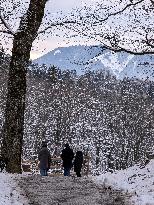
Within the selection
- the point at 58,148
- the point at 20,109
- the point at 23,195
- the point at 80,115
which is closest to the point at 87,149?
the point at 58,148

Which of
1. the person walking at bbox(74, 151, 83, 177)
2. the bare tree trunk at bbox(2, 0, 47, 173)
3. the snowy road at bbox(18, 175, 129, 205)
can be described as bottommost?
the snowy road at bbox(18, 175, 129, 205)

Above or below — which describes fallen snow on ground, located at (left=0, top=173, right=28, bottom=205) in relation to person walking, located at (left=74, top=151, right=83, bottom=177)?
below

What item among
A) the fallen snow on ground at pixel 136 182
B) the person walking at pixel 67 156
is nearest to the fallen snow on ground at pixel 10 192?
the fallen snow on ground at pixel 136 182

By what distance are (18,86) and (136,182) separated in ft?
16.5

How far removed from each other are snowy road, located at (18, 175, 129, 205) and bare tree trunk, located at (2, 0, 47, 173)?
5.44 feet

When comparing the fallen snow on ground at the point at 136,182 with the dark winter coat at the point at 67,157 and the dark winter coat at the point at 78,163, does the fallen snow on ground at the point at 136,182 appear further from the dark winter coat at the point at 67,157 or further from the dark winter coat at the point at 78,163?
the dark winter coat at the point at 78,163

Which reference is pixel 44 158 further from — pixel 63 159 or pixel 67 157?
pixel 67 157

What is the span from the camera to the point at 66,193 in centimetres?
1127

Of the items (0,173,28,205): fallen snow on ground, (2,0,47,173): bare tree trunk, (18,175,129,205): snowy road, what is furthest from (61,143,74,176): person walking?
(0,173,28,205): fallen snow on ground

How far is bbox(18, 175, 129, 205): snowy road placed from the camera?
1024 cm

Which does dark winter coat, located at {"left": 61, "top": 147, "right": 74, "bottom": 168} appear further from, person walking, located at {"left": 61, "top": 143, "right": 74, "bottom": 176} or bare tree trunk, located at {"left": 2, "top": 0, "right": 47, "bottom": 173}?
bare tree trunk, located at {"left": 2, "top": 0, "right": 47, "bottom": 173}

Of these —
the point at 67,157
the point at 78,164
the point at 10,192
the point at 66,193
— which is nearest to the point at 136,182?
the point at 66,193

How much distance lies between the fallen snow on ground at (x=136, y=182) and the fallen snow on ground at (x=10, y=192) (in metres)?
2.52

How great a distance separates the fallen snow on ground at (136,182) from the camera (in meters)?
10.5
